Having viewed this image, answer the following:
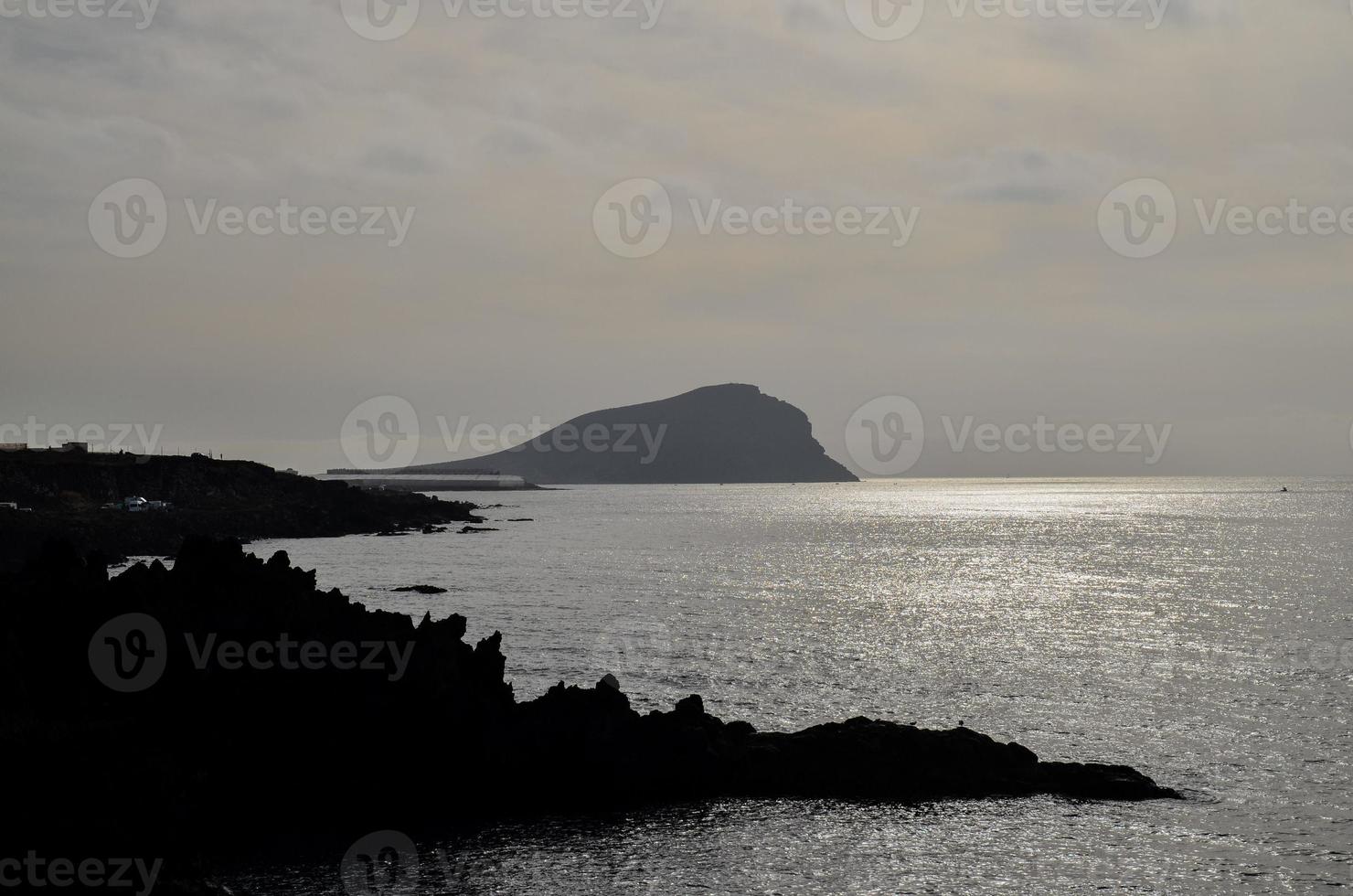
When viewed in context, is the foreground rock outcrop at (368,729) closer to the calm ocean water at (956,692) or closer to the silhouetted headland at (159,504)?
the calm ocean water at (956,692)

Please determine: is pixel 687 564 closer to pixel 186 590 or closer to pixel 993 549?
pixel 993 549

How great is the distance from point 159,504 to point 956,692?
119 m

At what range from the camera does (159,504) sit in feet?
447

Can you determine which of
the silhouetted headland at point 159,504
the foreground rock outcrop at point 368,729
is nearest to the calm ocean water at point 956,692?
the foreground rock outcrop at point 368,729

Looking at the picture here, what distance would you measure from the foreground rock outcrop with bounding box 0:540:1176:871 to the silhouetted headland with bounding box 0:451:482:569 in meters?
63.6

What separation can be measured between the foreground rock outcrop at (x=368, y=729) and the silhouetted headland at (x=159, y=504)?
6355 cm

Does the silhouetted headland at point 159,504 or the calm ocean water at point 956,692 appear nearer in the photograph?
the calm ocean water at point 956,692

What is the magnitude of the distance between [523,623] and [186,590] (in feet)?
112

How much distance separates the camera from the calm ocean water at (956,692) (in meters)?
26.6

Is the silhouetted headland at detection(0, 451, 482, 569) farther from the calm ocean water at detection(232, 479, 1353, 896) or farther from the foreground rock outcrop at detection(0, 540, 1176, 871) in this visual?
the foreground rock outcrop at detection(0, 540, 1176, 871)

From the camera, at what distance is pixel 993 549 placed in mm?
144000

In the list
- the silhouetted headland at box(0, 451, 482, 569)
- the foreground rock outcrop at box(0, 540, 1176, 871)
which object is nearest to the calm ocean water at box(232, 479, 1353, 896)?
the foreground rock outcrop at box(0, 540, 1176, 871)

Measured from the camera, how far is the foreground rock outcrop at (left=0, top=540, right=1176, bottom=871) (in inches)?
1186

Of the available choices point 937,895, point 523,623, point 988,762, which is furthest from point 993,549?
point 937,895
